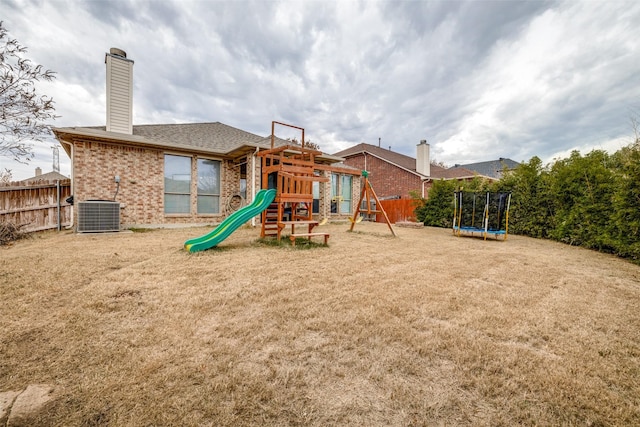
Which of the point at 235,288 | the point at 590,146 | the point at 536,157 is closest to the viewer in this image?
the point at 235,288

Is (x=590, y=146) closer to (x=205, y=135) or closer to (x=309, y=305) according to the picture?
(x=309, y=305)

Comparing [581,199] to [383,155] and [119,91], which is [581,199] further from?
[119,91]

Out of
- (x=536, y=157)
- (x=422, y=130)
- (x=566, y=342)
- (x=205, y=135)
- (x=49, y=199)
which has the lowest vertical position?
(x=566, y=342)

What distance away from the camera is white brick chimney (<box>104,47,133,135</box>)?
325 inches

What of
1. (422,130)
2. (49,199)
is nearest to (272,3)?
(49,199)

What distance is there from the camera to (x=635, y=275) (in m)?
4.15

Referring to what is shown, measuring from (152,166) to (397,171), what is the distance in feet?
53.6

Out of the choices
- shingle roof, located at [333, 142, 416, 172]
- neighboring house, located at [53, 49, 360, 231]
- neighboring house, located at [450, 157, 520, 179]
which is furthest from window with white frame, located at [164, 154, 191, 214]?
neighboring house, located at [450, 157, 520, 179]

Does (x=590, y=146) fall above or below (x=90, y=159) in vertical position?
above

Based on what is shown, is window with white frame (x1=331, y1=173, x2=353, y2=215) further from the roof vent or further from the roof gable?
the roof vent

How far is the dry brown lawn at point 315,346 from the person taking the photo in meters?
1.28

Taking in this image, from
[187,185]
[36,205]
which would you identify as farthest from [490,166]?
[36,205]

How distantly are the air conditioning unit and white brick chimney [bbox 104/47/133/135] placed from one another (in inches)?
109

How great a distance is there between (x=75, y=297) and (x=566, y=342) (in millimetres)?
4581
